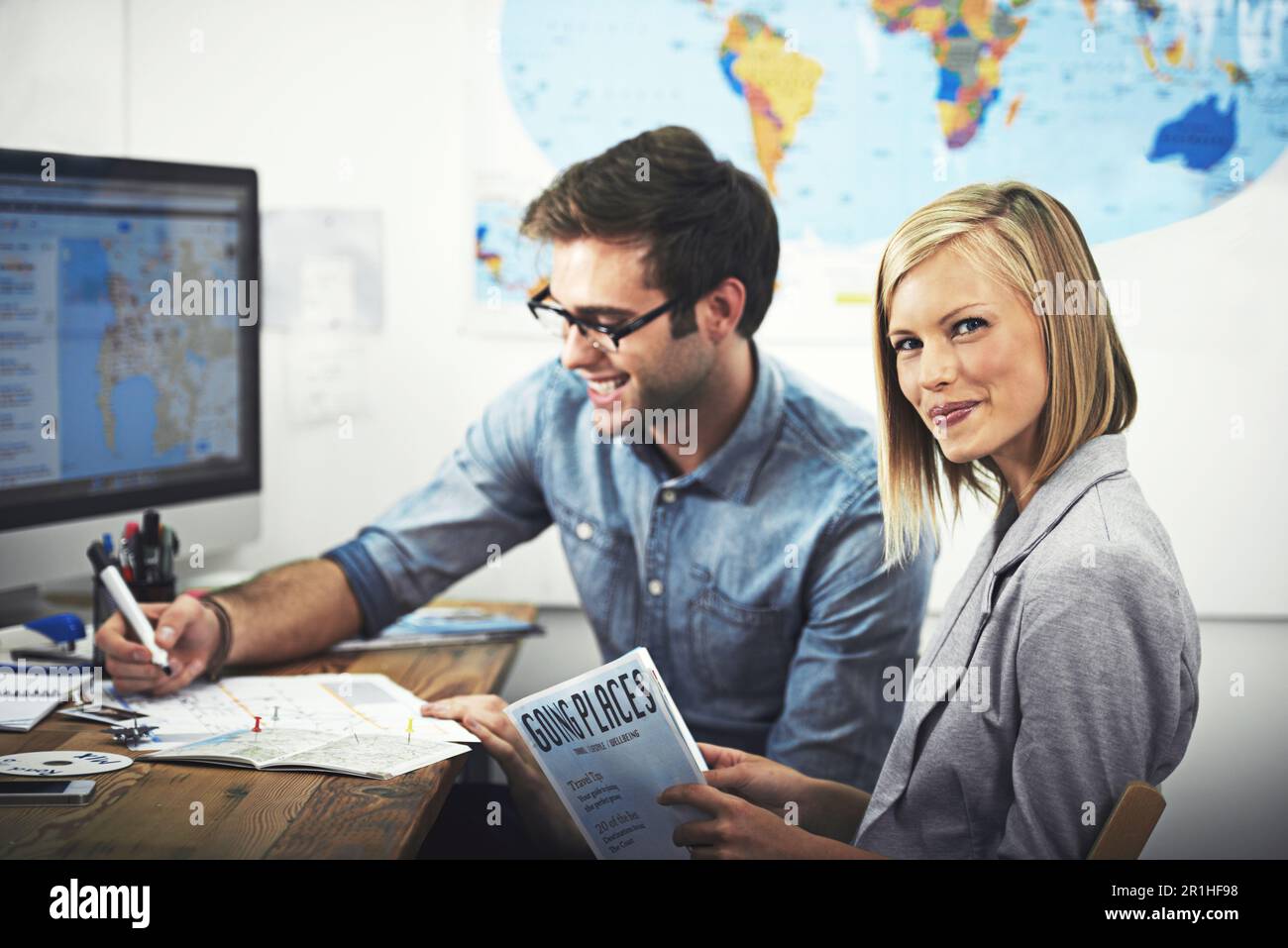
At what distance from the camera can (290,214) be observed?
69.1 inches

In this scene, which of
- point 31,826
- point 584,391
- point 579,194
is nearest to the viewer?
point 31,826

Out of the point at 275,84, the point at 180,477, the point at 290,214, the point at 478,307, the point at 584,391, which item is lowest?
the point at 180,477

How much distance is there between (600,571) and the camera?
1.48 m

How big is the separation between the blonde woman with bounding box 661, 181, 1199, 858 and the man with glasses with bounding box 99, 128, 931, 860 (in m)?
0.25

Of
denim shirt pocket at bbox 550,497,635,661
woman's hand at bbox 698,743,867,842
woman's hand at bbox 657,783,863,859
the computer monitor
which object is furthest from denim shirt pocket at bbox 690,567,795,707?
the computer monitor

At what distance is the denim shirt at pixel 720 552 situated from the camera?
1292mm

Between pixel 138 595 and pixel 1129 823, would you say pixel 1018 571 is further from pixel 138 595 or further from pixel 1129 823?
pixel 138 595

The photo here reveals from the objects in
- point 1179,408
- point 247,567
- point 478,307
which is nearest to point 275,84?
point 478,307

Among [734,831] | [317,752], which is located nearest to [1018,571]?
[734,831]

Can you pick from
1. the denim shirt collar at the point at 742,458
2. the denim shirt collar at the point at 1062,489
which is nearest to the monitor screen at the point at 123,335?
the denim shirt collar at the point at 742,458

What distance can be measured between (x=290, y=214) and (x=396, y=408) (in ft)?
1.04

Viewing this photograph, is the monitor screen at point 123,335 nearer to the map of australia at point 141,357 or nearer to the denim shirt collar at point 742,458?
the map of australia at point 141,357
